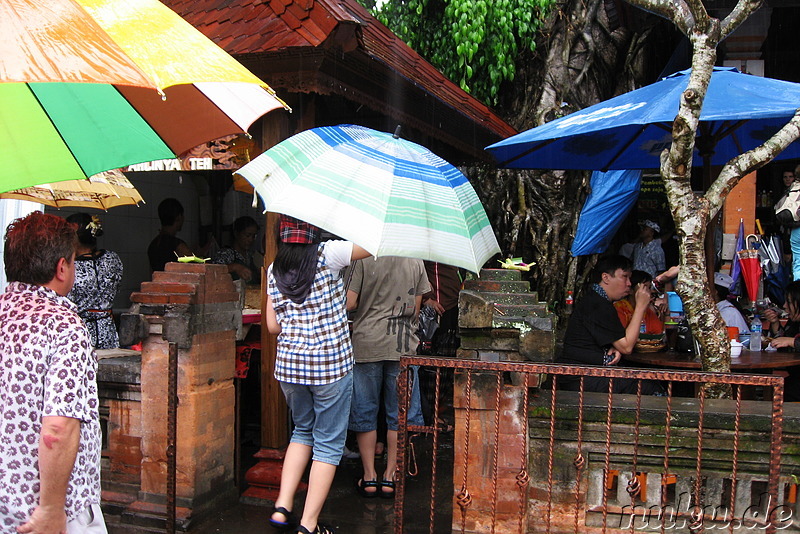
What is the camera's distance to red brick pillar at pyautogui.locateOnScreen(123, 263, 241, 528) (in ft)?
14.2

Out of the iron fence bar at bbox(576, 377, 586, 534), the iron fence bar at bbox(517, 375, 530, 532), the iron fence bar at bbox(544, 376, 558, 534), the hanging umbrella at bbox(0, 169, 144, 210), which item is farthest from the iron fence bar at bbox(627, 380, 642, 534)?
the hanging umbrella at bbox(0, 169, 144, 210)

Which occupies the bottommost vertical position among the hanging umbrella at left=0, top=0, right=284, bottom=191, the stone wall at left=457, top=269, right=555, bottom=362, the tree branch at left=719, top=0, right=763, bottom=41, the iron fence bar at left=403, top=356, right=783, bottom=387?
the iron fence bar at left=403, top=356, right=783, bottom=387

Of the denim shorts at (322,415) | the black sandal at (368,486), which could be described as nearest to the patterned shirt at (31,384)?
the denim shorts at (322,415)

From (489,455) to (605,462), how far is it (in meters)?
0.61

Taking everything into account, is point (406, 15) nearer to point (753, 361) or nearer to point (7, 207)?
point (7, 207)

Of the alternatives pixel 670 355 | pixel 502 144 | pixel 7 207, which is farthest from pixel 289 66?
pixel 7 207

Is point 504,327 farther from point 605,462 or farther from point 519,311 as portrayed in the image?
point 605,462

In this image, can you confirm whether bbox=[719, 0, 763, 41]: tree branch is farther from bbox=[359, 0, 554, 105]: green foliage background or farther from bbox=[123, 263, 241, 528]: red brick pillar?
bbox=[359, 0, 554, 105]: green foliage background

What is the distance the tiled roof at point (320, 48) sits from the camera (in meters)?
4.39

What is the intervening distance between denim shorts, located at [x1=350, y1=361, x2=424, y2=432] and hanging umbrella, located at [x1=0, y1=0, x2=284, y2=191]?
6.98ft

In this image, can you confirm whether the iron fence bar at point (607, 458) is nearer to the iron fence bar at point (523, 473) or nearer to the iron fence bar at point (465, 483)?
the iron fence bar at point (523, 473)

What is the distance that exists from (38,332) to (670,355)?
488 centimetres

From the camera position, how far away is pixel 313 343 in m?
3.87

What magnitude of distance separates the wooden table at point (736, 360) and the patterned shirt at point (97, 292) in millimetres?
4362
